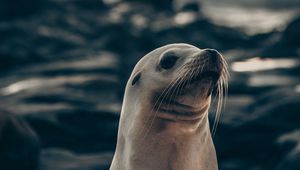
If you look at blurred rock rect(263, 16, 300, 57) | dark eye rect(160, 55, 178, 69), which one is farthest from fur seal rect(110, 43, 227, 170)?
blurred rock rect(263, 16, 300, 57)

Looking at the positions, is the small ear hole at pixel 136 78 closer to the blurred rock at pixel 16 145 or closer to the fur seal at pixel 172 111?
the fur seal at pixel 172 111

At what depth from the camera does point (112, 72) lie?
16.3 metres

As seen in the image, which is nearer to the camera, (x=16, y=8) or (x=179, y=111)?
(x=179, y=111)

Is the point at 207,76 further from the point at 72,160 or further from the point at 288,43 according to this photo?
the point at 288,43

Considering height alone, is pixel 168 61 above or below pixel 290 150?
above

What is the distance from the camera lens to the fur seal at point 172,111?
628 cm

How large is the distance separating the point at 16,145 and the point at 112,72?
17.2ft

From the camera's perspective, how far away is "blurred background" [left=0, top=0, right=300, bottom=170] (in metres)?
11.6

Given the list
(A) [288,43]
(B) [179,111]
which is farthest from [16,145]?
(A) [288,43]

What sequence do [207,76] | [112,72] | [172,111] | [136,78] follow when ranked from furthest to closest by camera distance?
1. [112,72]
2. [136,78]
3. [172,111]
4. [207,76]

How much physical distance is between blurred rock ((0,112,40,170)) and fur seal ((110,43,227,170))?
4656mm

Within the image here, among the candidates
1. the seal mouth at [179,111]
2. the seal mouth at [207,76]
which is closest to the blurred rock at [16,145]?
the seal mouth at [179,111]

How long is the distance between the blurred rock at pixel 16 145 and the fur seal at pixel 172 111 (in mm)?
4656

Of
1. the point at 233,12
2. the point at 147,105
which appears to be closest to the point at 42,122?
the point at 147,105
